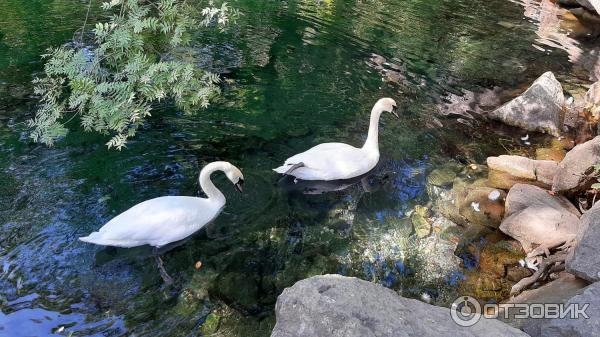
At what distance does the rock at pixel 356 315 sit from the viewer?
299 cm

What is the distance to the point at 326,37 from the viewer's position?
11.4 metres

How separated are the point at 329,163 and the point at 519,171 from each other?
9.20ft

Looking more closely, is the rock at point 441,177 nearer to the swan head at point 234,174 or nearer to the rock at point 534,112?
the rock at point 534,112

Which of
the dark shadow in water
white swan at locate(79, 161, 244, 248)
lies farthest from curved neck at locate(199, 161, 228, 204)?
the dark shadow in water

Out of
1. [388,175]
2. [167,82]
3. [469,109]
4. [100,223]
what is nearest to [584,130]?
[469,109]

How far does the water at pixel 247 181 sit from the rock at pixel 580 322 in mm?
1500

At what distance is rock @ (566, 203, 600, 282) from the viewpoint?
4160 mm

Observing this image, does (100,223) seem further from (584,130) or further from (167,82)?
(584,130)

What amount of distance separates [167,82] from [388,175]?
3.55 metres

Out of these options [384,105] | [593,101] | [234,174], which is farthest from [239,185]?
[593,101]

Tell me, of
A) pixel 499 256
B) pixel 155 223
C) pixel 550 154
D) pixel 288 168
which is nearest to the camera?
pixel 155 223

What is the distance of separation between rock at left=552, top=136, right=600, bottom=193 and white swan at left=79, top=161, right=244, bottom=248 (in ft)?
14.8

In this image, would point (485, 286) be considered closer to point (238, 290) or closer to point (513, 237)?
point (513, 237)

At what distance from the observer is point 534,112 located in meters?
8.59
